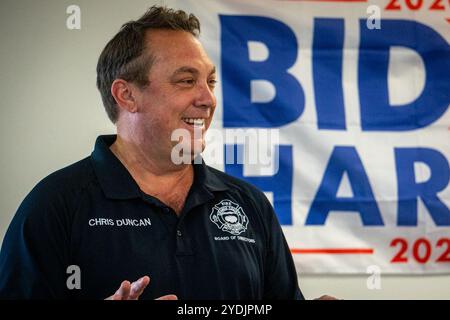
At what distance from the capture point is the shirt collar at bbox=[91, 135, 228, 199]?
Result: 61.7 inches

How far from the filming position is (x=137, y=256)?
4.91 ft

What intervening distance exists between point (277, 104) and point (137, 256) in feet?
3.94

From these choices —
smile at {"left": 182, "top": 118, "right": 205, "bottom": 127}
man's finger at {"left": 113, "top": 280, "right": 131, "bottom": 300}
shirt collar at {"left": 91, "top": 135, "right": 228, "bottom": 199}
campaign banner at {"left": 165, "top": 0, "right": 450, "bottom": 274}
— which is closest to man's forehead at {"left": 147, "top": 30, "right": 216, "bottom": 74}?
smile at {"left": 182, "top": 118, "right": 205, "bottom": 127}

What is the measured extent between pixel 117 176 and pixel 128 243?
174 millimetres

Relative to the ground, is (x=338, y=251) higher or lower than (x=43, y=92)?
lower

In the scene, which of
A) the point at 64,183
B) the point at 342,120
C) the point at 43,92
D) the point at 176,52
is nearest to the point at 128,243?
the point at 64,183

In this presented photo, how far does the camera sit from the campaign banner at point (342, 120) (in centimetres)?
254

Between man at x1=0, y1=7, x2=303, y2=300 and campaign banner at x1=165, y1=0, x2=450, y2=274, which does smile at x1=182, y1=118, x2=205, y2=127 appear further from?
campaign banner at x1=165, y1=0, x2=450, y2=274

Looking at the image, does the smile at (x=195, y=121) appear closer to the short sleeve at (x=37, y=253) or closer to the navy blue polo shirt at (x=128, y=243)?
the navy blue polo shirt at (x=128, y=243)

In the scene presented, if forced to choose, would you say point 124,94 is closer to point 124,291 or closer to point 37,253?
point 37,253

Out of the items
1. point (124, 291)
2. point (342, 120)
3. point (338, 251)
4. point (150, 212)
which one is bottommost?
point (338, 251)

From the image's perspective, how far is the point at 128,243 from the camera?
151cm

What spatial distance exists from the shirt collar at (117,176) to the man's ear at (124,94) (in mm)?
88
